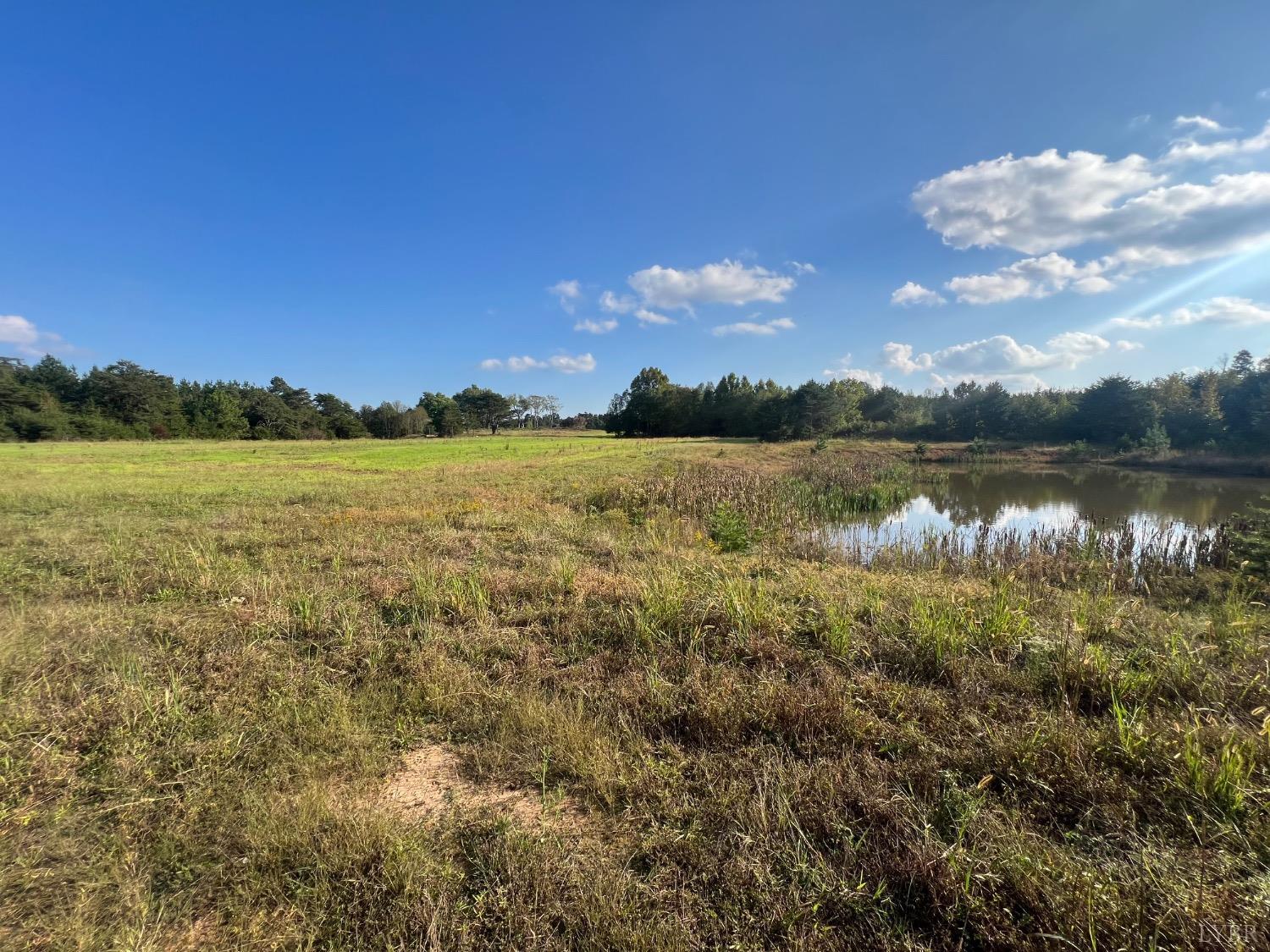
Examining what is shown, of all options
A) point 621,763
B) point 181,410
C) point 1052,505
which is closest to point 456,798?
point 621,763

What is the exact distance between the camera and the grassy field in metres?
2.28

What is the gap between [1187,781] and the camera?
2854 mm

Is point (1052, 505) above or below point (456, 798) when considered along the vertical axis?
below

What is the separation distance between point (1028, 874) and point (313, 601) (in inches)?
270

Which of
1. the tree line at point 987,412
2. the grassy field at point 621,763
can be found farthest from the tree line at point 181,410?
the grassy field at point 621,763

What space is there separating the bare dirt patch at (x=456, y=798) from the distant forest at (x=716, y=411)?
187ft

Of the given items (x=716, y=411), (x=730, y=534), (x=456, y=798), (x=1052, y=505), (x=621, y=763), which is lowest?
(x=1052, y=505)

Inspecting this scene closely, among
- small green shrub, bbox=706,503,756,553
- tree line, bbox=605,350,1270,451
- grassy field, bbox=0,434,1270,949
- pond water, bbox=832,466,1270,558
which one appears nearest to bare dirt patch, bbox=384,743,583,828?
grassy field, bbox=0,434,1270,949

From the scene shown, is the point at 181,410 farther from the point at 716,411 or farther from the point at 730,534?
the point at 730,534

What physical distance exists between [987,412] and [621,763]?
234 ft

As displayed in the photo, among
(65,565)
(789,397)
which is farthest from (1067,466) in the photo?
(65,565)

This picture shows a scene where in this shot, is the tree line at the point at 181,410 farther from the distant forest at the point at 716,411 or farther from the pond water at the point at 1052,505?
the pond water at the point at 1052,505

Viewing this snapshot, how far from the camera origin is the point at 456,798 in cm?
314

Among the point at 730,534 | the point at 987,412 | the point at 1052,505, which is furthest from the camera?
the point at 987,412
